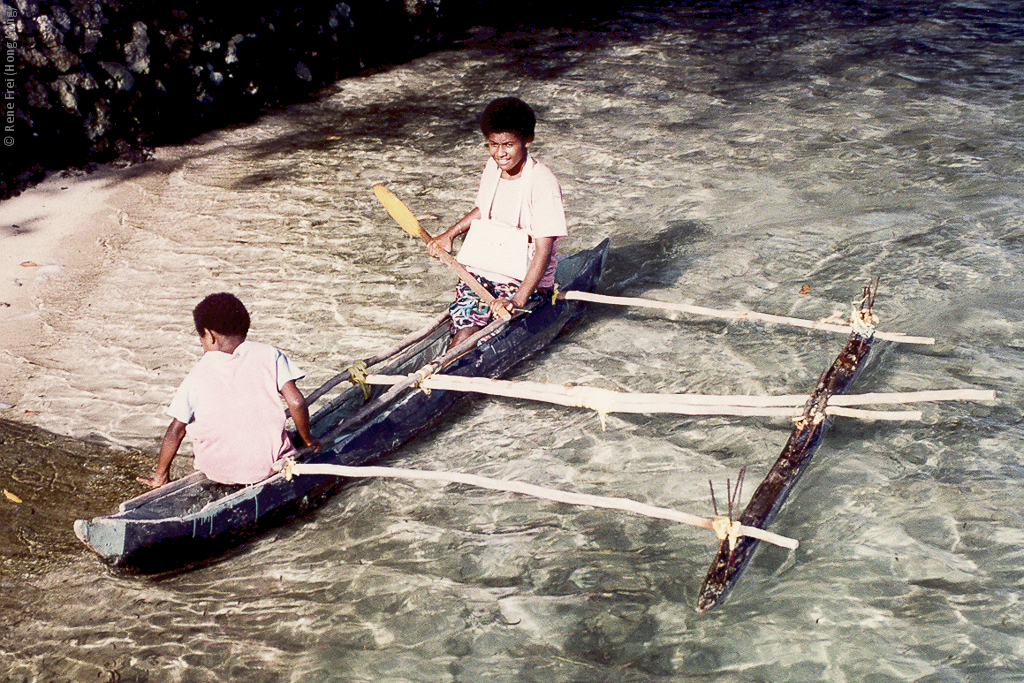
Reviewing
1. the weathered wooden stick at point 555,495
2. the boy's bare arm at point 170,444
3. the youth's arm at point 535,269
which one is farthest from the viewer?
the youth's arm at point 535,269

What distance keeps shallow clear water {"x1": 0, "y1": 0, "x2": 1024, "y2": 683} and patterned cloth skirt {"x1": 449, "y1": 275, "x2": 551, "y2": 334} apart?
1.57 feet

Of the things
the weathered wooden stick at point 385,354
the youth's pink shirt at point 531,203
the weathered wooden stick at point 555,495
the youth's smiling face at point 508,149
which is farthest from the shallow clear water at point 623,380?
the youth's smiling face at point 508,149

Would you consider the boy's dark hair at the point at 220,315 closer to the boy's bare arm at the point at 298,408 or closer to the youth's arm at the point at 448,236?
the boy's bare arm at the point at 298,408

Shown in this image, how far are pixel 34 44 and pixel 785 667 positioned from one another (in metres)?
9.21

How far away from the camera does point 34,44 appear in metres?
8.79

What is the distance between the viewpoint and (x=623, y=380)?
5.15m

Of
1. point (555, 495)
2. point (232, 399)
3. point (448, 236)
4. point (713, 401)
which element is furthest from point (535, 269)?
point (232, 399)

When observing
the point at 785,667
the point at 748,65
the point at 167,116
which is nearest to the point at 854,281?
the point at 785,667

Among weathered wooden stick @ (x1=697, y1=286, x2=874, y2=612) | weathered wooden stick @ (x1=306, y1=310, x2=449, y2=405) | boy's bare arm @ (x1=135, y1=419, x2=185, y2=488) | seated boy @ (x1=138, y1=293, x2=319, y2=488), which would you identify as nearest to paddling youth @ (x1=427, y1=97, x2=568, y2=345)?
Result: weathered wooden stick @ (x1=306, y1=310, x2=449, y2=405)

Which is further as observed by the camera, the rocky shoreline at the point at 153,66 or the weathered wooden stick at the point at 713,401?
the rocky shoreline at the point at 153,66

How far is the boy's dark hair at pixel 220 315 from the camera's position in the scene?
349 cm

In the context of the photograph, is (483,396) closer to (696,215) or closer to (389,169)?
(696,215)

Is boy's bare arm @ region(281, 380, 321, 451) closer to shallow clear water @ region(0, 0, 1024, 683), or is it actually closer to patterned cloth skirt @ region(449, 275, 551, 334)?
shallow clear water @ region(0, 0, 1024, 683)

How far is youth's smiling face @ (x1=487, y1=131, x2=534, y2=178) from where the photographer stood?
4.37 m
